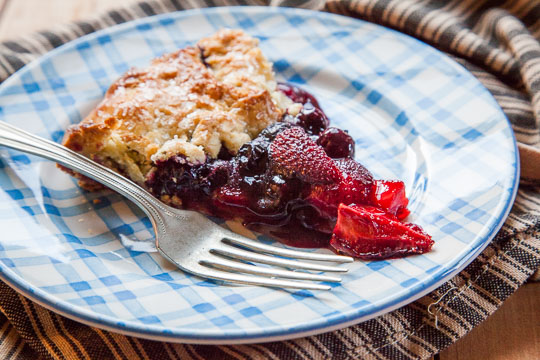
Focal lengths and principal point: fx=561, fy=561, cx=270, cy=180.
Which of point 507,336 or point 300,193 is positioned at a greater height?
point 300,193

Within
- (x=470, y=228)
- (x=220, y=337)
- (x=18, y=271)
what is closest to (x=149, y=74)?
(x=18, y=271)

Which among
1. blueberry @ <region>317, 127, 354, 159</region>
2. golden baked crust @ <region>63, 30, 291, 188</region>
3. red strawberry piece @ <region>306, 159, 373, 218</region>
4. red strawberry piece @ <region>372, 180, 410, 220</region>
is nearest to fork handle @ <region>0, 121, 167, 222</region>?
golden baked crust @ <region>63, 30, 291, 188</region>

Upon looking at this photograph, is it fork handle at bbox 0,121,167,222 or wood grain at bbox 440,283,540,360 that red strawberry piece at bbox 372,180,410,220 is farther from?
fork handle at bbox 0,121,167,222

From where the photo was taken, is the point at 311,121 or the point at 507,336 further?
the point at 311,121

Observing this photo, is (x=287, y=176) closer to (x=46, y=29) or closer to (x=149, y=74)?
(x=149, y=74)

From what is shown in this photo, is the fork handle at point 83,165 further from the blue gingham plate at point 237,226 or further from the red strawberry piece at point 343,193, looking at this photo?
the red strawberry piece at point 343,193

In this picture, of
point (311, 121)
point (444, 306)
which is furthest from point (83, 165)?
point (444, 306)

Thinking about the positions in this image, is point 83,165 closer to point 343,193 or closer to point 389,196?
point 343,193
